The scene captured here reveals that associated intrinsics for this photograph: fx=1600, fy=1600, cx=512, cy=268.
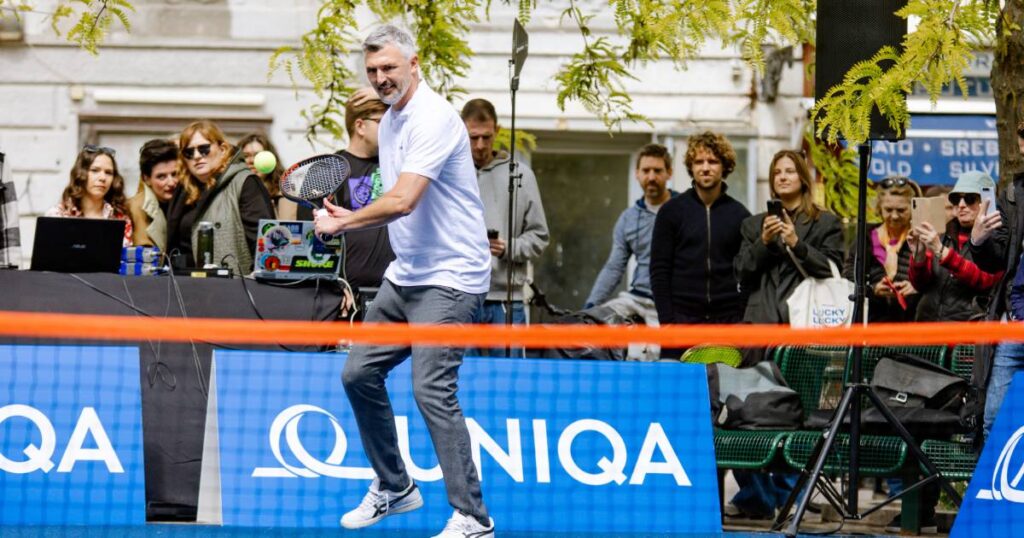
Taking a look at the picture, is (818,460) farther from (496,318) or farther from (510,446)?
(496,318)

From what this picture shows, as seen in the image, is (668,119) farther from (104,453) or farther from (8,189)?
(104,453)

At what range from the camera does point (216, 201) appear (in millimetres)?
9234

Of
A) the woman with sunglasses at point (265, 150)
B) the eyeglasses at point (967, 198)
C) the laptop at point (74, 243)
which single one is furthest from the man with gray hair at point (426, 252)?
the eyeglasses at point (967, 198)

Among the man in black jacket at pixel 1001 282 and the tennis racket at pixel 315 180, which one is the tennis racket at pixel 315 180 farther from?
the man in black jacket at pixel 1001 282

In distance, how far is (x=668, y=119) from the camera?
16.0m

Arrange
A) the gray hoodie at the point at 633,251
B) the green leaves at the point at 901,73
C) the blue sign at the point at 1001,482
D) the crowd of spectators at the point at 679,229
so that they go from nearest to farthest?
the blue sign at the point at 1001,482 → the green leaves at the point at 901,73 → the crowd of spectators at the point at 679,229 → the gray hoodie at the point at 633,251

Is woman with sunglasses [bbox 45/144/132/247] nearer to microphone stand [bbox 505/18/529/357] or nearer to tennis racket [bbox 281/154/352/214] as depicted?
microphone stand [bbox 505/18/529/357]

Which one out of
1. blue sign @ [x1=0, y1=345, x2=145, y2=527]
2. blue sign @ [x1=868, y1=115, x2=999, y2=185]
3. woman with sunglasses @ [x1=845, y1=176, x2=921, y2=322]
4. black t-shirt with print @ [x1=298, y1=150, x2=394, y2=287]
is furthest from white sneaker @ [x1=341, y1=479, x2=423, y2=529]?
blue sign @ [x1=868, y1=115, x2=999, y2=185]

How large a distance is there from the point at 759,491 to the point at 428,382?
346 centimetres

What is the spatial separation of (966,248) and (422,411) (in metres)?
3.86

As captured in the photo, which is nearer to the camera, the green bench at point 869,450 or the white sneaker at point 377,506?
the white sneaker at point 377,506

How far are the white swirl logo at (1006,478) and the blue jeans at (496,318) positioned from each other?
252 cm

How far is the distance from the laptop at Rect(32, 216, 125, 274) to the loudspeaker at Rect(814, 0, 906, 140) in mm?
3774

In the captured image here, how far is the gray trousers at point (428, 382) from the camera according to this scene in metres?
6.70
